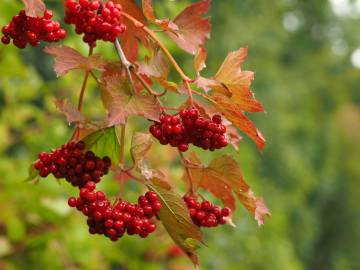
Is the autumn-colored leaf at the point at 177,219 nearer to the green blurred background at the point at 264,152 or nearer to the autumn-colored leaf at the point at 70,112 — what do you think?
the autumn-colored leaf at the point at 70,112

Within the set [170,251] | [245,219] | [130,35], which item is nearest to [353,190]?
[245,219]

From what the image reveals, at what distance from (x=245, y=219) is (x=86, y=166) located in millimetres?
6944

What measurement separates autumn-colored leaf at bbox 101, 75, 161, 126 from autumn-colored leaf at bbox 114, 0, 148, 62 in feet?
0.38

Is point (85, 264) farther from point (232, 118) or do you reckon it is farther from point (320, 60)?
point (320, 60)

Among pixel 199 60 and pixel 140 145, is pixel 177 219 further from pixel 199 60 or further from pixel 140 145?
pixel 199 60

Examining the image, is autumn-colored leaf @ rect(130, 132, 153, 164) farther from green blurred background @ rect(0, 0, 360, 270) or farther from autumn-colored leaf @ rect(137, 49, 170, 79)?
green blurred background @ rect(0, 0, 360, 270)

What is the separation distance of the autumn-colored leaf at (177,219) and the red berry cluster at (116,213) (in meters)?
0.01

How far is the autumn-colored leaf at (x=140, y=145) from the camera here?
0.99 meters

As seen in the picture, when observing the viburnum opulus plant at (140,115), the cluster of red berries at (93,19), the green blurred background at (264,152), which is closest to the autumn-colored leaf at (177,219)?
the viburnum opulus plant at (140,115)

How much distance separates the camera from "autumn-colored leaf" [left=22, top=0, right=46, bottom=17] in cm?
95

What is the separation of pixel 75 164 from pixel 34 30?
0.19 m

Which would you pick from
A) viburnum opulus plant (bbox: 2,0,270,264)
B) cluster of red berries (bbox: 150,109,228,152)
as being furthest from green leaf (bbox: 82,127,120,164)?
cluster of red berries (bbox: 150,109,228,152)

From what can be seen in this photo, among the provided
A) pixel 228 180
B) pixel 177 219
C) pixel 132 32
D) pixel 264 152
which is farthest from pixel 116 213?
pixel 264 152

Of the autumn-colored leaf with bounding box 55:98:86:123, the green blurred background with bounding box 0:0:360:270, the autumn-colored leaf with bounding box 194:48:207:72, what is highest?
the autumn-colored leaf with bounding box 194:48:207:72
